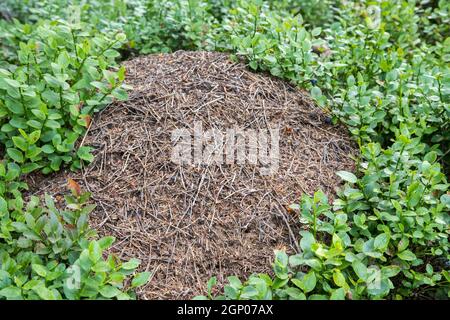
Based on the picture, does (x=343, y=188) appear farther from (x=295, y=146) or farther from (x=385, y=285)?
(x=385, y=285)

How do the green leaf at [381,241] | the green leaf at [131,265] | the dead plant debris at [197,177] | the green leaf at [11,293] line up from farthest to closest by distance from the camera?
the dead plant debris at [197,177] < the green leaf at [381,241] < the green leaf at [131,265] < the green leaf at [11,293]

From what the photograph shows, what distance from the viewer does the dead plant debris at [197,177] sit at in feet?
8.49

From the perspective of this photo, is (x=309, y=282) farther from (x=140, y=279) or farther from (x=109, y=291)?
(x=109, y=291)

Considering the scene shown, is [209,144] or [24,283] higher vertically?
[209,144]

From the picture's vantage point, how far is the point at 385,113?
3.13 meters

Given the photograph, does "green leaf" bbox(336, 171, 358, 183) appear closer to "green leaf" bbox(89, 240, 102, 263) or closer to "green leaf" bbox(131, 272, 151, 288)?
"green leaf" bbox(131, 272, 151, 288)

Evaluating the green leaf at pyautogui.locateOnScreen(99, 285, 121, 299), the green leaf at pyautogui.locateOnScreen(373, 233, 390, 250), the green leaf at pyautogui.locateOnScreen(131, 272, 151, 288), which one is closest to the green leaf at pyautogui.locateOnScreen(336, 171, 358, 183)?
the green leaf at pyautogui.locateOnScreen(373, 233, 390, 250)

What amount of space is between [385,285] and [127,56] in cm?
278

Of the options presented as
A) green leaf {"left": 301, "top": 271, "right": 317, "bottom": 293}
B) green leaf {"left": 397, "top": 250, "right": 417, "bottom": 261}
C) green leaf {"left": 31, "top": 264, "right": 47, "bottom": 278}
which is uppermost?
green leaf {"left": 301, "top": 271, "right": 317, "bottom": 293}

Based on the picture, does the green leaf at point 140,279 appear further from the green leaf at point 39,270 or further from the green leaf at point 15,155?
the green leaf at point 15,155

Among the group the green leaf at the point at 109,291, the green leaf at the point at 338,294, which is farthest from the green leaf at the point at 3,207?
the green leaf at the point at 338,294

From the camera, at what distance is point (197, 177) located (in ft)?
9.19

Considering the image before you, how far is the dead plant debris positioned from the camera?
8.49 ft
